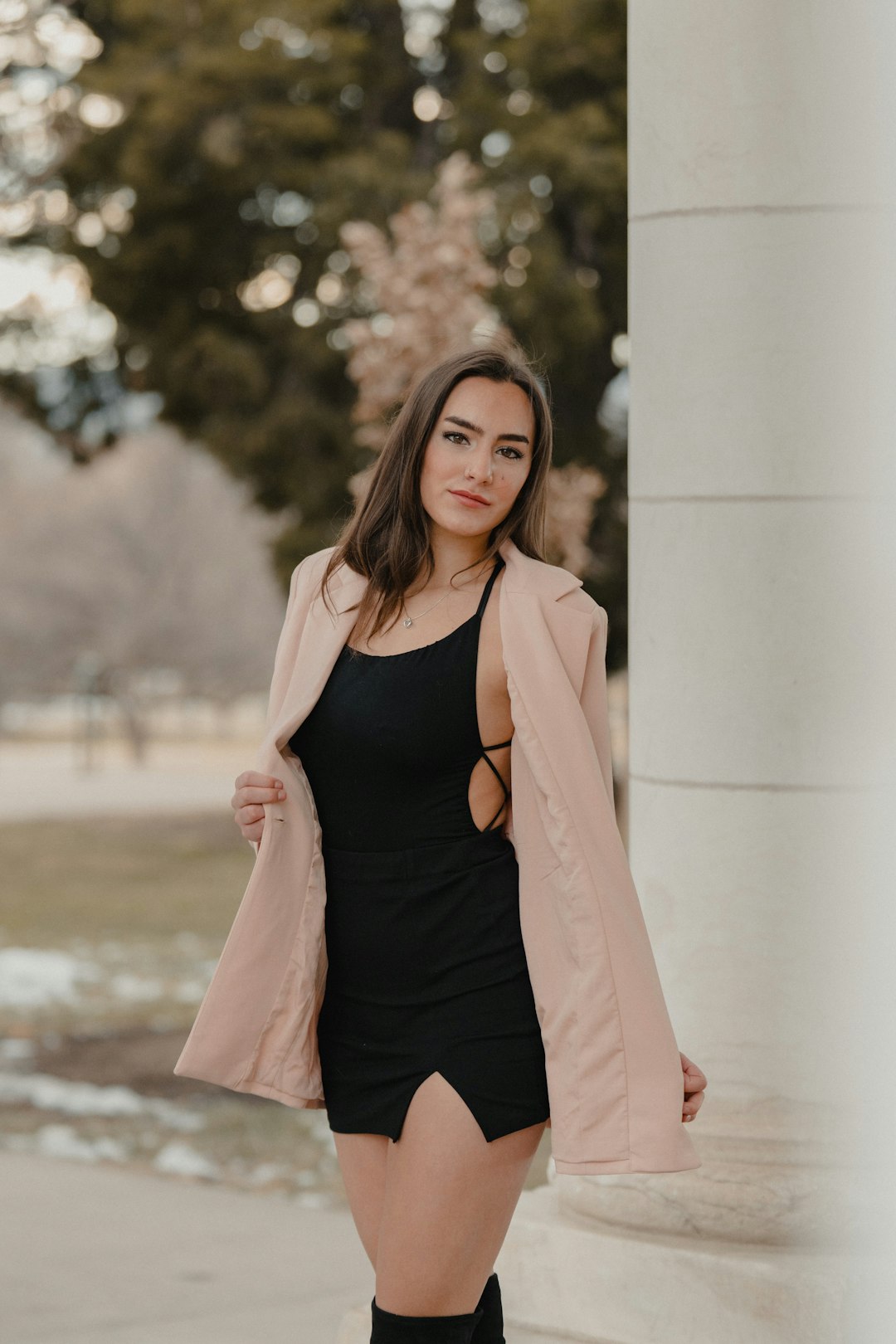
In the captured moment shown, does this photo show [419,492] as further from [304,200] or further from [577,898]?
[304,200]

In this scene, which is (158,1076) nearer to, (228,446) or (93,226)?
(228,446)

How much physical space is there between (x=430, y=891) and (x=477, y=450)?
0.64 metres

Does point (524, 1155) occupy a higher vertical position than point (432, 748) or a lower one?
lower

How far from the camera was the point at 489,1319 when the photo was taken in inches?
110

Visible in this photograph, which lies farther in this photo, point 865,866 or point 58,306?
point 58,306

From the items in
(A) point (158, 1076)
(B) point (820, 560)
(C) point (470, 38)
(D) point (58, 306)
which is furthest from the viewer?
(D) point (58, 306)

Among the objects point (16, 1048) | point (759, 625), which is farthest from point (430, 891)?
point (16, 1048)

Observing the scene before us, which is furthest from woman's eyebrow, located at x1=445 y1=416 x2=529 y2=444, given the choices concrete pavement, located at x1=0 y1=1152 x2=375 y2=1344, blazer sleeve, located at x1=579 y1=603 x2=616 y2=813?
concrete pavement, located at x1=0 y1=1152 x2=375 y2=1344

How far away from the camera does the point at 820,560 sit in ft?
11.3

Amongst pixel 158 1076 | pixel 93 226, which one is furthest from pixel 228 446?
pixel 158 1076

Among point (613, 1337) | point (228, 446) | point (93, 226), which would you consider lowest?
point (613, 1337)

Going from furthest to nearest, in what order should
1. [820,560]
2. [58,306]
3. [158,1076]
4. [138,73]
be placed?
[58,306] < [138,73] < [158,1076] < [820,560]

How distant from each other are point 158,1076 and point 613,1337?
6.00m

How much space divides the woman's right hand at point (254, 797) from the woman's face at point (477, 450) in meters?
0.46
